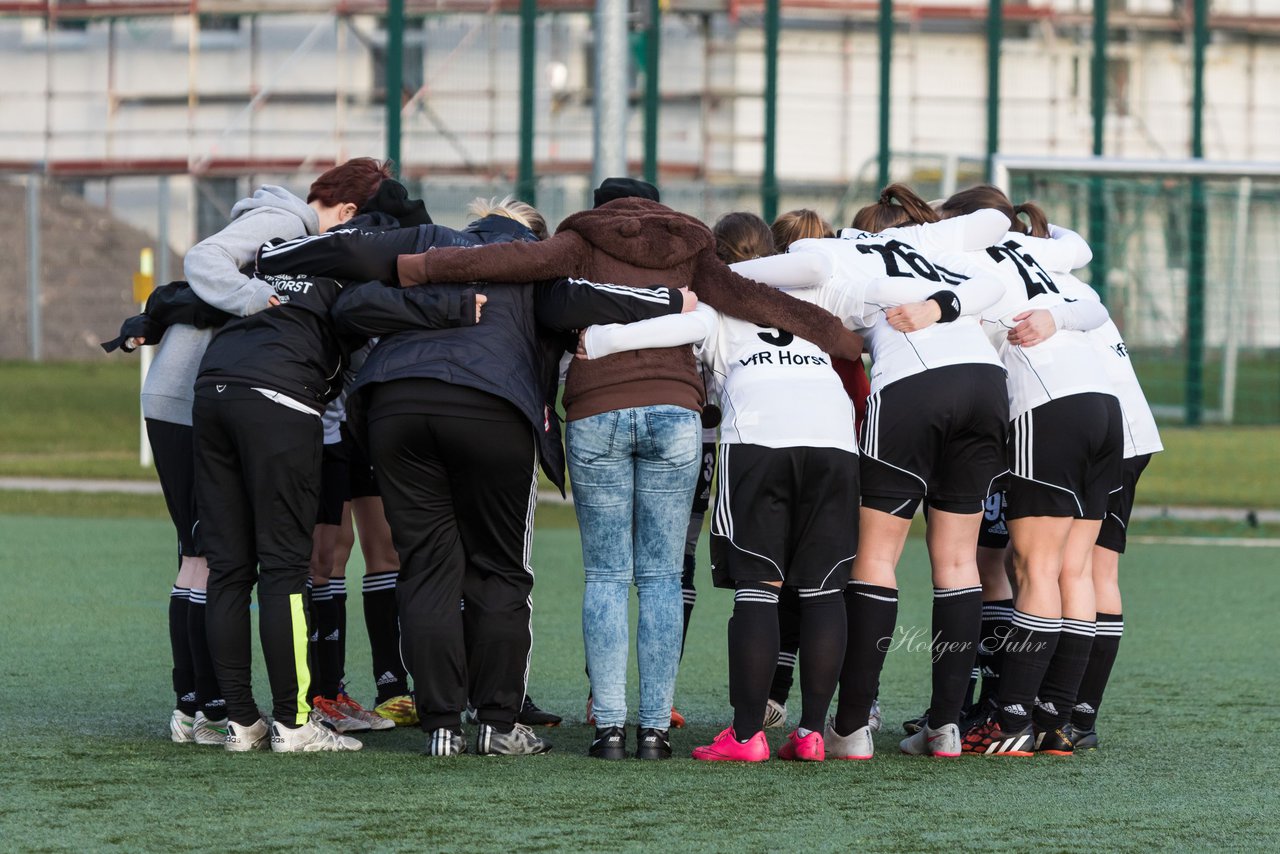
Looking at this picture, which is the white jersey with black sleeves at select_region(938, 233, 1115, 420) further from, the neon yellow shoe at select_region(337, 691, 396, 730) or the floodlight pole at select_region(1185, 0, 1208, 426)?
the floodlight pole at select_region(1185, 0, 1208, 426)

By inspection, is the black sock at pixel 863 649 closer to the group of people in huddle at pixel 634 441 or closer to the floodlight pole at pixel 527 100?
the group of people in huddle at pixel 634 441

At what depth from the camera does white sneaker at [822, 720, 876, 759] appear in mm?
5121

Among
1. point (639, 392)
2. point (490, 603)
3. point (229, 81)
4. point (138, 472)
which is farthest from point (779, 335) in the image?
point (229, 81)

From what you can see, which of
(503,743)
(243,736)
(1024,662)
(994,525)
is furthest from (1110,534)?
(243,736)

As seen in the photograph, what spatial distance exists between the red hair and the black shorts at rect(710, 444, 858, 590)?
1.43m

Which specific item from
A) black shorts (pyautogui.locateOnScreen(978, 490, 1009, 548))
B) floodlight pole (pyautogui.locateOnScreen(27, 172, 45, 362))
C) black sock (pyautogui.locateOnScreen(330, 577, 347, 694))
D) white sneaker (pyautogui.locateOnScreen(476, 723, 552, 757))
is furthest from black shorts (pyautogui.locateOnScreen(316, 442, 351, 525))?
floodlight pole (pyautogui.locateOnScreen(27, 172, 45, 362))

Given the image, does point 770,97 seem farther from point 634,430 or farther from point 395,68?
point 634,430

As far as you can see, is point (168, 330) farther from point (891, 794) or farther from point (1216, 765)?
point (1216, 765)

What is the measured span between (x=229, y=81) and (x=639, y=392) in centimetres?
2390

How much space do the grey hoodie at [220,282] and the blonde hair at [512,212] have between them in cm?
51

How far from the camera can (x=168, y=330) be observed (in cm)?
542

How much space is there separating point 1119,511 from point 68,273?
2717 cm

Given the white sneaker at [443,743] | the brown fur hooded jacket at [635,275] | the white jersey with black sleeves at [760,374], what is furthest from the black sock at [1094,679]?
the white sneaker at [443,743]

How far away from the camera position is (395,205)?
527 centimetres
